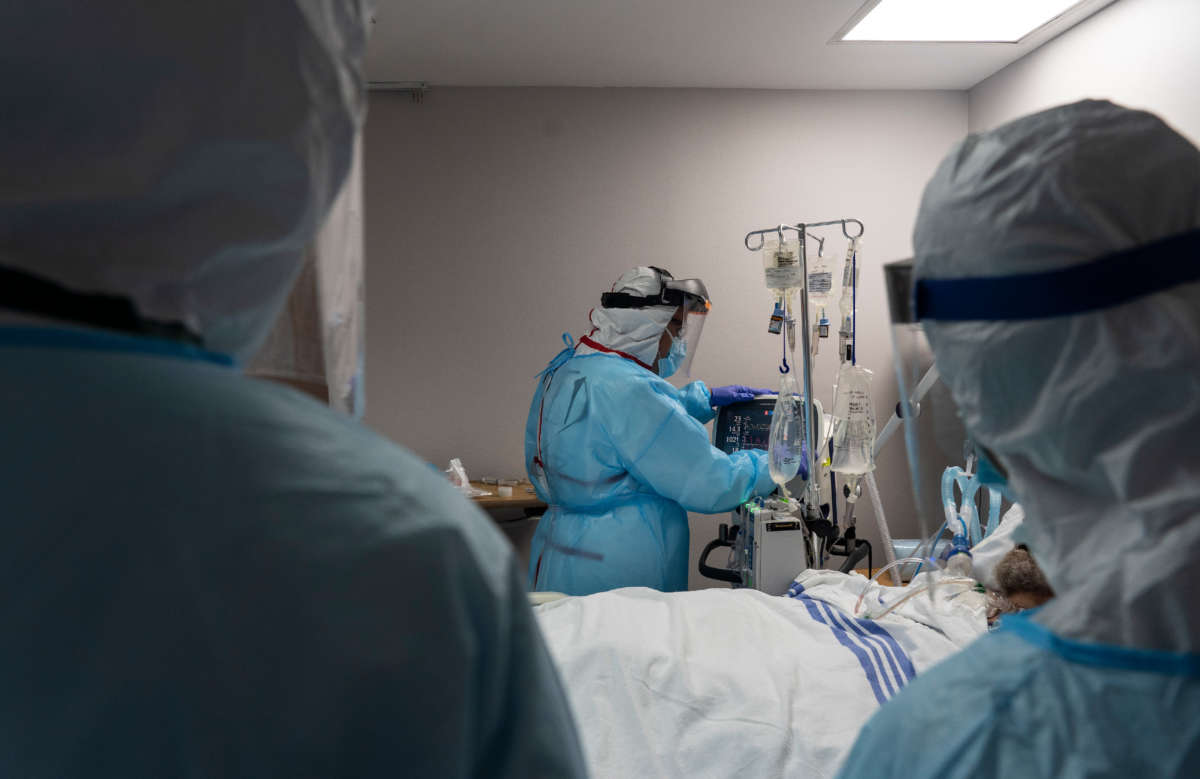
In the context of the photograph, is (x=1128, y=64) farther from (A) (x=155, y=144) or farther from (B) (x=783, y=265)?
(A) (x=155, y=144)

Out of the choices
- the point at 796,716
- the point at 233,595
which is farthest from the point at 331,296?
the point at 796,716

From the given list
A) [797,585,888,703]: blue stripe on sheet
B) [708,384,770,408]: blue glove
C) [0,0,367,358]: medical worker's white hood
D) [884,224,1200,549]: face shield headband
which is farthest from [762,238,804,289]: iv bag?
[0,0,367,358]: medical worker's white hood

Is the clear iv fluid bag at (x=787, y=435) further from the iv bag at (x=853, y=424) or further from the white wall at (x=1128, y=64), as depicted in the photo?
the white wall at (x=1128, y=64)

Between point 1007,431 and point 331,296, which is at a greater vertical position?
point 331,296

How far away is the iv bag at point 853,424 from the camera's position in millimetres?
2232

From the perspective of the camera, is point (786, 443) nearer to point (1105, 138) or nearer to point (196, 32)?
point (1105, 138)

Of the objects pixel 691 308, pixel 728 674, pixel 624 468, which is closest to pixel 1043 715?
pixel 728 674

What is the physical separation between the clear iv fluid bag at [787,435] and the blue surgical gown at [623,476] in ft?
0.71

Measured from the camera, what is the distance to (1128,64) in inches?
122

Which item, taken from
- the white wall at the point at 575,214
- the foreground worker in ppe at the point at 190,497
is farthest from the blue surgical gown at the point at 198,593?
the white wall at the point at 575,214

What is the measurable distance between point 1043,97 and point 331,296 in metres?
3.85

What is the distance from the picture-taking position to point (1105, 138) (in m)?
0.71

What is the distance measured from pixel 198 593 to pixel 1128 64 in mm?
3723

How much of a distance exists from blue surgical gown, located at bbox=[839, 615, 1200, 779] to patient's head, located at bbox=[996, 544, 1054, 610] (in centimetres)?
100
